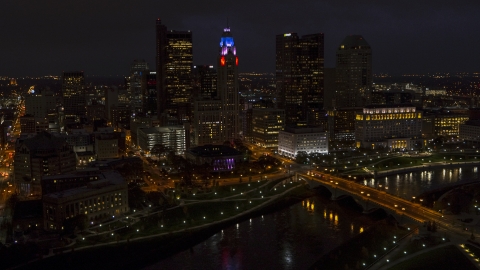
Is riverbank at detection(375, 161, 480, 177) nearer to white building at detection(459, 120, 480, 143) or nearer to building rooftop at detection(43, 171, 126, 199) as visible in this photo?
white building at detection(459, 120, 480, 143)

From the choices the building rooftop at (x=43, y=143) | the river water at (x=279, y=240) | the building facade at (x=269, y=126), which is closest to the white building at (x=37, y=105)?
the building facade at (x=269, y=126)

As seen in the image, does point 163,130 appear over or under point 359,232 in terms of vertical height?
over

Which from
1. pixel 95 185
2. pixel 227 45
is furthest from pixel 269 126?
pixel 95 185

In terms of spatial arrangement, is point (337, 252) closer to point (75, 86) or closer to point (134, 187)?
point (134, 187)

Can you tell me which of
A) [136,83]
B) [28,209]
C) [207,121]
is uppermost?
[136,83]

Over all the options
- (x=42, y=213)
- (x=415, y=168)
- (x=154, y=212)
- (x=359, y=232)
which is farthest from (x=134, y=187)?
(x=415, y=168)

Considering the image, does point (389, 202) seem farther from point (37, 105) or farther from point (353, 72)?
point (37, 105)
